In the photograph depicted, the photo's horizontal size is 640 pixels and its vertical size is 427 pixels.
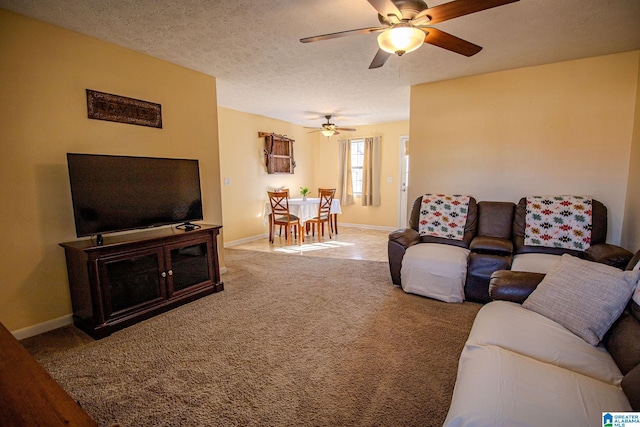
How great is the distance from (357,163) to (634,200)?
492 centimetres

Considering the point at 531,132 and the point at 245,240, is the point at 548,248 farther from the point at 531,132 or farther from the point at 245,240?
the point at 245,240

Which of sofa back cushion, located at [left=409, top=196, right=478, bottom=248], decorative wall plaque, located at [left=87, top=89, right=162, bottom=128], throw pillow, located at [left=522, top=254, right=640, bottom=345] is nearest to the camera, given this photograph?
throw pillow, located at [left=522, top=254, right=640, bottom=345]

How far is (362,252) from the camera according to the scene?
4879mm

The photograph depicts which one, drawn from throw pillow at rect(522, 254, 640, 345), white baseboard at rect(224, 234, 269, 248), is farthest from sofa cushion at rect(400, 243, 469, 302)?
white baseboard at rect(224, 234, 269, 248)

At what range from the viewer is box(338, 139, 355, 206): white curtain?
720cm

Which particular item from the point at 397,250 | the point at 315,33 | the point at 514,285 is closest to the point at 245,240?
the point at 397,250

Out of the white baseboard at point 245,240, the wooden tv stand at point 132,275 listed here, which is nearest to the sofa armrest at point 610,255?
the wooden tv stand at point 132,275

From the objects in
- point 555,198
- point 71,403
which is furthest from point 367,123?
point 71,403

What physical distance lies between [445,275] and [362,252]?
2067mm

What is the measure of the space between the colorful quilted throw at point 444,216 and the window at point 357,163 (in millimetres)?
3652

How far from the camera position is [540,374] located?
1142 mm

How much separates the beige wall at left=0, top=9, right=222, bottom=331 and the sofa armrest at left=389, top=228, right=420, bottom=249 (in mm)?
2810

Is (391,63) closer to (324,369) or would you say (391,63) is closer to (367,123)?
(324,369)
